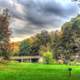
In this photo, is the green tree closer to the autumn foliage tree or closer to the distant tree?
the distant tree

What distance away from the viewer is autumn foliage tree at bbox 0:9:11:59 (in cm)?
5464

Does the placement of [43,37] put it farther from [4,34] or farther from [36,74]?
[36,74]

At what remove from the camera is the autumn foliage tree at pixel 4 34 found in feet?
179

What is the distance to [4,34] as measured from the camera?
55.1 m

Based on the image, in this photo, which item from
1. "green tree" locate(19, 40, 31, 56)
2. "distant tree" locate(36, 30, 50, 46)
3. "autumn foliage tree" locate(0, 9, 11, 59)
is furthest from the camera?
"green tree" locate(19, 40, 31, 56)

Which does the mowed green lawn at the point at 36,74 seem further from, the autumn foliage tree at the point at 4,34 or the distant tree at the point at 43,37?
the distant tree at the point at 43,37

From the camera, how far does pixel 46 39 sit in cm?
12275

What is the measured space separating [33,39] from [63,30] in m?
30.9

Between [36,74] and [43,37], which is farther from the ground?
[43,37]

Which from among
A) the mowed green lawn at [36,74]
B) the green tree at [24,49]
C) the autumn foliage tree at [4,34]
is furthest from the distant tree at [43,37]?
the mowed green lawn at [36,74]

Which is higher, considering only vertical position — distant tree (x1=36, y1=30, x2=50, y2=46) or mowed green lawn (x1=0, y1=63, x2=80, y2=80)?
distant tree (x1=36, y1=30, x2=50, y2=46)

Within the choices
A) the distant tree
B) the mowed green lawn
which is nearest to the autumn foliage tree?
the mowed green lawn

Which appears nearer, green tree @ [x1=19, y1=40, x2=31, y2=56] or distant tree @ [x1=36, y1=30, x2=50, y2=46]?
distant tree @ [x1=36, y1=30, x2=50, y2=46]

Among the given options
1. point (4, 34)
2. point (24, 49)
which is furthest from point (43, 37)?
point (4, 34)
